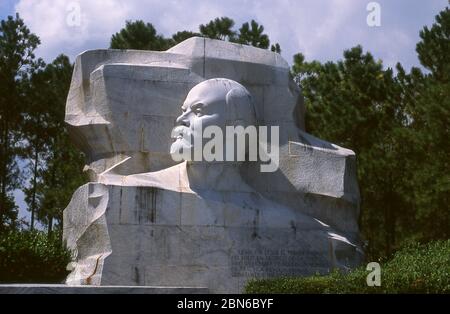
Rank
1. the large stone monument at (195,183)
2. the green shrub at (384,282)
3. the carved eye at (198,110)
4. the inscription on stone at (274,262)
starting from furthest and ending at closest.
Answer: the carved eye at (198,110), the inscription on stone at (274,262), the large stone monument at (195,183), the green shrub at (384,282)

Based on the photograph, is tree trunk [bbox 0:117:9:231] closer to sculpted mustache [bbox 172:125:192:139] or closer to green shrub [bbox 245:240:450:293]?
sculpted mustache [bbox 172:125:192:139]

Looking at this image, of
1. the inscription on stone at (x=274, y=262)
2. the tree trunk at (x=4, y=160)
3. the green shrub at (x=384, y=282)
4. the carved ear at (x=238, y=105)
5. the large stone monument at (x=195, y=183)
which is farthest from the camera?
the tree trunk at (x=4, y=160)

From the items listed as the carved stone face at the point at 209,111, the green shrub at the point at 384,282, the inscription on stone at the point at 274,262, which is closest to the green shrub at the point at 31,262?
the carved stone face at the point at 209,111

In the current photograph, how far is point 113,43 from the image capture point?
84.1 feet

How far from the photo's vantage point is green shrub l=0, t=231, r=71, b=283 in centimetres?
1211

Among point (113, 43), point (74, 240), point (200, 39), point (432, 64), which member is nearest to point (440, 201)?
point (432, 64)

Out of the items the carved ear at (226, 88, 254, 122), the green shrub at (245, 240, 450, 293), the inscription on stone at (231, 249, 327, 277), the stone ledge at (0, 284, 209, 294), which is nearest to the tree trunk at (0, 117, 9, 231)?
the carved ear at (226, 88, 254, 122)

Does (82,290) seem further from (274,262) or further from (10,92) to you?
(10,92)

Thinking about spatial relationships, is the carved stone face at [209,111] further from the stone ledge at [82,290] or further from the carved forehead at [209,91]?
the stone ledge at [82,290]

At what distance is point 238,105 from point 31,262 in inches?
164

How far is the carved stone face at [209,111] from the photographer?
39.6 feet

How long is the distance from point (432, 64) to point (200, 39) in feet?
32.5

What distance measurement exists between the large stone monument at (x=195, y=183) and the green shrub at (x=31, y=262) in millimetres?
285

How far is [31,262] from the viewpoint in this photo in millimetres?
12398
